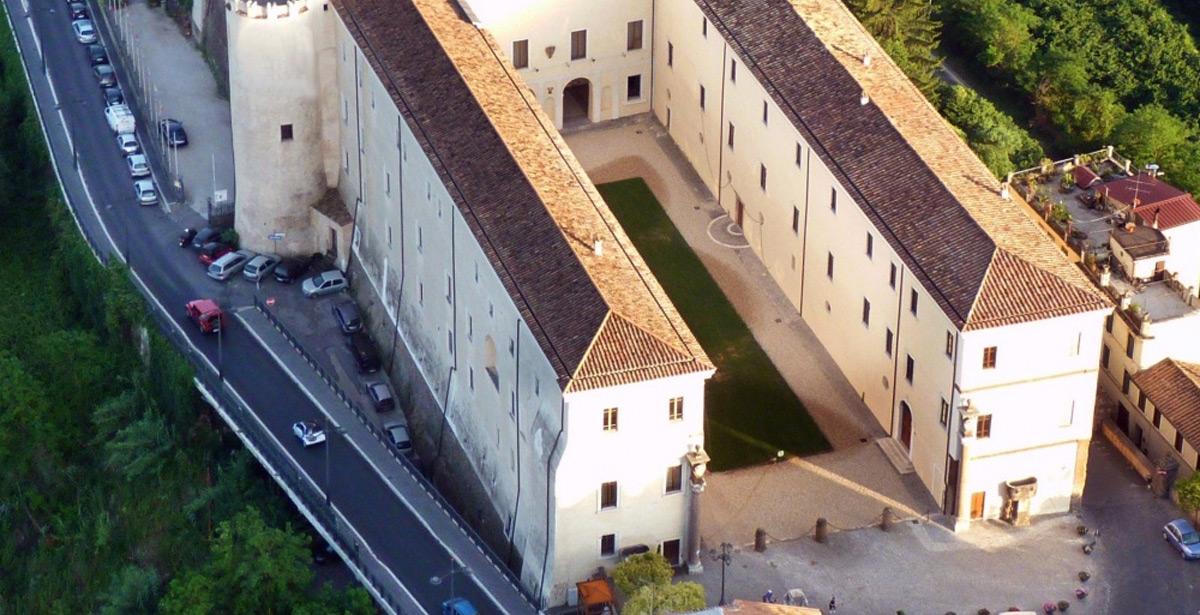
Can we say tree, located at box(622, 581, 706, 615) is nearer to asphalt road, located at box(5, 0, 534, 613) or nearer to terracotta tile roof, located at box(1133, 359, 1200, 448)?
asphalt road, located at box(5, 0, 534, 613)

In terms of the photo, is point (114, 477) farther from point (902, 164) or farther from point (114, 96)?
point (902, 164)

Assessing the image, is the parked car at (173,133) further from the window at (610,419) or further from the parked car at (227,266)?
the window at (610,419)

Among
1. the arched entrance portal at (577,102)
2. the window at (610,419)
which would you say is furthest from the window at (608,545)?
the arched entrance portal at (577,102)

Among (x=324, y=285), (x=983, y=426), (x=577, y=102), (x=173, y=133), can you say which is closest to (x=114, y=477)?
(x=324, y=285)

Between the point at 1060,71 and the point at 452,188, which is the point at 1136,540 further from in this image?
the point at 1060,71

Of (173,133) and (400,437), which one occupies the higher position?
(173,133)

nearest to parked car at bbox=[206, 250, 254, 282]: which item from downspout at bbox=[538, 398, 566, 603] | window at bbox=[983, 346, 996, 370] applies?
downspout at bbox=[538, 398, 566, 603]


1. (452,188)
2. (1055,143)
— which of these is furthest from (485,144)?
(1055,143)
